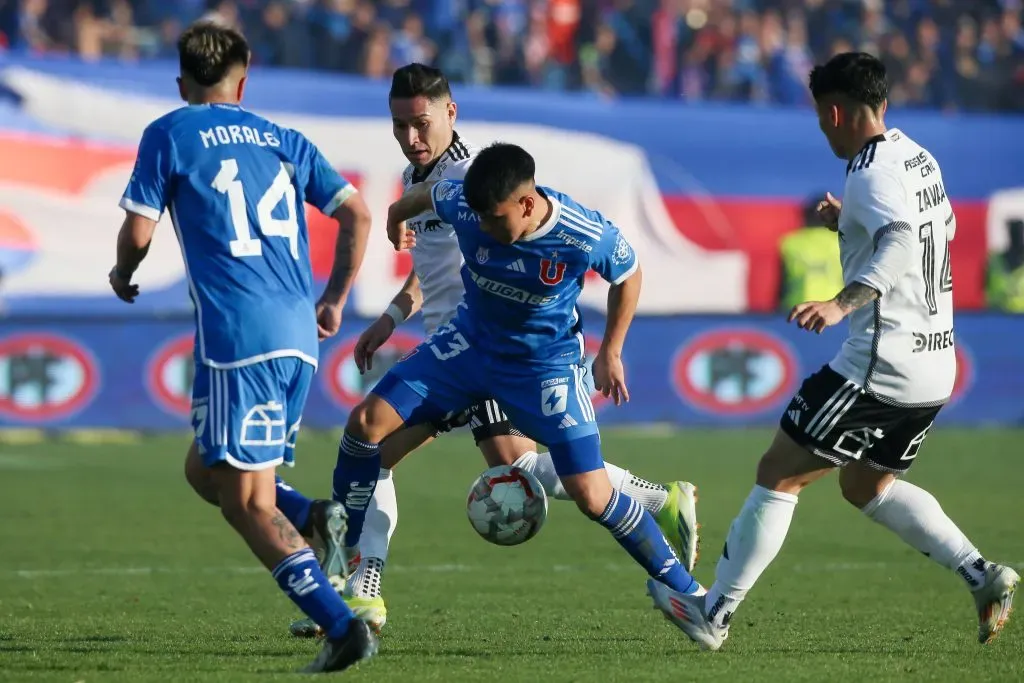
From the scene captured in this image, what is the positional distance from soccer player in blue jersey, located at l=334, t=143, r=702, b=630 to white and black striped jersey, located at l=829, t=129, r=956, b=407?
89cm

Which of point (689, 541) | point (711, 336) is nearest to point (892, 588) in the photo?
point (689, 541)

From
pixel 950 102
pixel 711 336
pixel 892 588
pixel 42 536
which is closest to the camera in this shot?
pixel 892 588

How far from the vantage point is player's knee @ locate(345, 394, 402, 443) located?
6.39m

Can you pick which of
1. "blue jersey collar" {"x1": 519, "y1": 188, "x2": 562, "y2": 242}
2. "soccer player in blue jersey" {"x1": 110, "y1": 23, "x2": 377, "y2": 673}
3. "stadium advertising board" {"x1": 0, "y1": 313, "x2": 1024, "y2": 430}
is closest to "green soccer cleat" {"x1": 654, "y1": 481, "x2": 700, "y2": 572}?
"blue jersey collar" {"x1": 519, "y1": 188, "x2": 562, "y2": 242}

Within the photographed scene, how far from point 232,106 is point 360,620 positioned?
1.83 m

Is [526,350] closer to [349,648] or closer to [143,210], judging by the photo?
Result: [349,648]

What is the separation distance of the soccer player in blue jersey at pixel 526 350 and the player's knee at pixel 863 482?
2.42 ft

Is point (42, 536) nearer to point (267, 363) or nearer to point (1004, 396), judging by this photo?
point (267, 363)

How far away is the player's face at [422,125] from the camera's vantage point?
6.89 metres

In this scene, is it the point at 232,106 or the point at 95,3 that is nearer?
the point at 232,106

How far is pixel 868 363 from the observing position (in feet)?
19.5

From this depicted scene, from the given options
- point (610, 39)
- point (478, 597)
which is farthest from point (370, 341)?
point (610, 39)

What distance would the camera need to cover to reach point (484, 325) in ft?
21.1

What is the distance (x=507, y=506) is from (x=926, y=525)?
1723 mm
